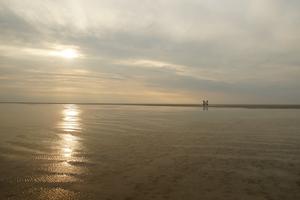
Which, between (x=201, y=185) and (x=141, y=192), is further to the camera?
(x=201, y=185)

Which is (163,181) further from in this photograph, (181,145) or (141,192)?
(181,145)

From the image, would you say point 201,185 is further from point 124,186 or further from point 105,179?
point 105,179

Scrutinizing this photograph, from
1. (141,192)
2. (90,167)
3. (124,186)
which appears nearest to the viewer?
(141,192)

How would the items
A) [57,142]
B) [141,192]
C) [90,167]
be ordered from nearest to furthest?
1. [141,192]
2. [90,167]
3. [57,142]

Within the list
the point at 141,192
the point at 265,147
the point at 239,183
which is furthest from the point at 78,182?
the point at 265,147

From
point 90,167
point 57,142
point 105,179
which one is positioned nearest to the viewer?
point 105,179

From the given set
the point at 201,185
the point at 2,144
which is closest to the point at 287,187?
the point at 201,185

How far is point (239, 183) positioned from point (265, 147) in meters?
7.09

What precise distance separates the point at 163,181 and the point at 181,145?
6666 millimetres

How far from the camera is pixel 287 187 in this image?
8422 millimetres

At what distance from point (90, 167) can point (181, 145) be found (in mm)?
6264

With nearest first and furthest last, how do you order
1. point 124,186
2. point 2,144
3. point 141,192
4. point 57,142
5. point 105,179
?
point 141,192, point 124,186, point 105,179, point 2,144, point 57,142

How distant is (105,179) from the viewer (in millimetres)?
8992

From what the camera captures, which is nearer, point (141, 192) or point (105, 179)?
point (141, 192)
